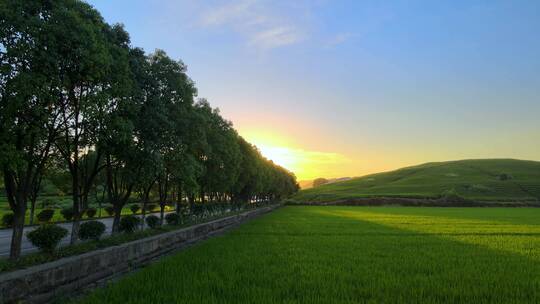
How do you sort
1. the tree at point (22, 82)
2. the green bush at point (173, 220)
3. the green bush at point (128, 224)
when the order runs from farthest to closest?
the green bush at point (173, 220)
the green bush at point (128, 224)
the tree at point (22, 82)

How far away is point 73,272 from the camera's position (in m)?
11.8

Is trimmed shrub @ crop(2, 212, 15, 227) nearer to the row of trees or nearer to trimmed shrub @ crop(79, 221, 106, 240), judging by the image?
the row of trees

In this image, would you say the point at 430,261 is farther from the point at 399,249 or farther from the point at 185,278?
the point at 185,278

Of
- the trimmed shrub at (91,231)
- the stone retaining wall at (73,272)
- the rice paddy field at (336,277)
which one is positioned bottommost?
the rice paddy field at (336,277)

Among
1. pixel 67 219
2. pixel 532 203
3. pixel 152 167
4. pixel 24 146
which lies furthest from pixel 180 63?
pixel 532 203

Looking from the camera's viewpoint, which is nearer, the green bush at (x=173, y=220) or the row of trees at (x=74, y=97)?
the row of trees at (x=74, y=97)

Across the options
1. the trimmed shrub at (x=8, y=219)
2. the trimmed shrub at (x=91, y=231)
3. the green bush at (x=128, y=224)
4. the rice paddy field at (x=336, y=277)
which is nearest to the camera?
the rice paddy field at (x=336, y=277)

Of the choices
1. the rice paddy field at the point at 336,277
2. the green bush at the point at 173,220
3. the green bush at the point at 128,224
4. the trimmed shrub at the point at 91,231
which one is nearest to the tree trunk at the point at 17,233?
the rice paddy field at the point at 336,277

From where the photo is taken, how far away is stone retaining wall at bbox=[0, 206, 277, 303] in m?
9.59

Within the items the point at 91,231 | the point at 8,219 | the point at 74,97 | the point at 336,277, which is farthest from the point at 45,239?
the point at 8,219

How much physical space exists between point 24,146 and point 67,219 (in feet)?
116

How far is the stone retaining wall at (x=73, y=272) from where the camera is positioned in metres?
9.59

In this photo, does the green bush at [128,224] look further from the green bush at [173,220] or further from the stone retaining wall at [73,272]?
the green bush at [173,220]

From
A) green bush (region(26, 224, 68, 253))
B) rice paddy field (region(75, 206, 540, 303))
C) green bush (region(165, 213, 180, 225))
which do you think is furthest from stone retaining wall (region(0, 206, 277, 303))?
green bush (region(165, 213, 180, 225))
